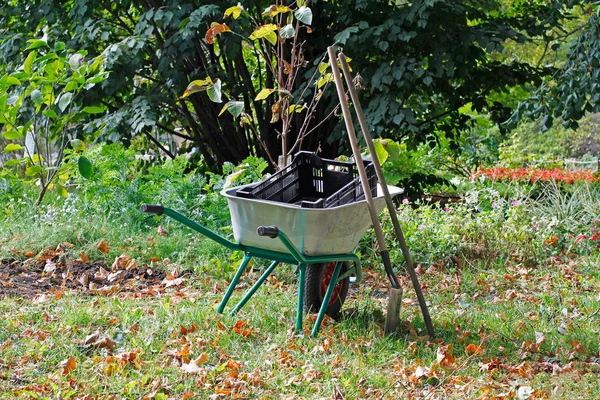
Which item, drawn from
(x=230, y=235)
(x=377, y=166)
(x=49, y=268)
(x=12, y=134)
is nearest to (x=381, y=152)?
(x=377, y=166)

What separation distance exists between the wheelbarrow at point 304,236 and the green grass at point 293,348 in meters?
0.15

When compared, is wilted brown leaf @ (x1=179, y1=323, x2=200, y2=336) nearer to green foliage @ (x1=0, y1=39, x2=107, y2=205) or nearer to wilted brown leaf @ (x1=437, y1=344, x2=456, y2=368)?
wilted brown leaf @ (x1=437, y1=344, x2=456, y2=368)

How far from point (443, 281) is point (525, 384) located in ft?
5.67

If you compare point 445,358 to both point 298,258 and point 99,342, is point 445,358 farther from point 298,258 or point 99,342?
point 99,342

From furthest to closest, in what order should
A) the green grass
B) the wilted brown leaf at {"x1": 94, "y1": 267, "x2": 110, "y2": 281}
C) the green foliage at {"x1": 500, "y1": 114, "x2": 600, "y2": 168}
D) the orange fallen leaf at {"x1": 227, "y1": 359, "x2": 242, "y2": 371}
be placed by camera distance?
the green foliage at {"x1": 500, "y1": 114, "x2": 600, "y2": 168}, the wilted brown leaf at {"x1": 94, "y1": 267, "x2": 110, "y2": 281}, the orange fallen leaf at {"x1": 227, "y1": 359, "x2": 242, "y2": 371}, the green grass

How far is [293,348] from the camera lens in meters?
3.49

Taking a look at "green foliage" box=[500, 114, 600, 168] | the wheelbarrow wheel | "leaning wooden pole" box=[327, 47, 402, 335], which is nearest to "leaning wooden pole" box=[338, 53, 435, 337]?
"leaning wooden pole" box=[327, 47, 402, 335]

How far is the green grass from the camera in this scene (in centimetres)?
309

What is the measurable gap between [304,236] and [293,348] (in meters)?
0.52

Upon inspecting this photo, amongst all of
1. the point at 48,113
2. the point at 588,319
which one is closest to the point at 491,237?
the point at 588,319

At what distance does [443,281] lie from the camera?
488cm

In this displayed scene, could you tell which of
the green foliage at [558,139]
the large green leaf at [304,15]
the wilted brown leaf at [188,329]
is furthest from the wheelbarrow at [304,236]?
the green foliage at [558,139]

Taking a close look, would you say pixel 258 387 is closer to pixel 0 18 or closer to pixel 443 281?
pixel 443 281

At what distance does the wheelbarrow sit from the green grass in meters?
0.15
